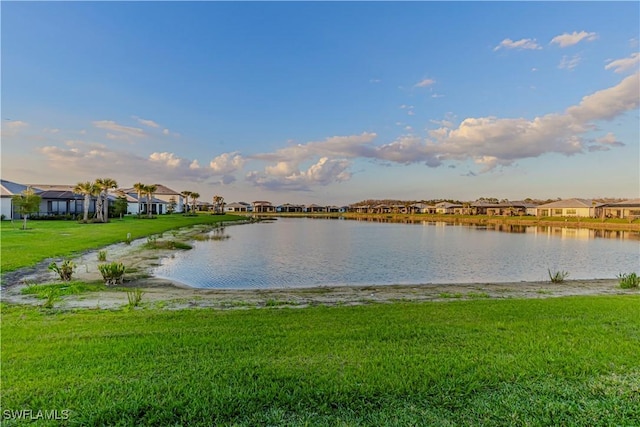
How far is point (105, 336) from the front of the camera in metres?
5.46

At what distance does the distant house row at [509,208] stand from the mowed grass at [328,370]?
253 ft

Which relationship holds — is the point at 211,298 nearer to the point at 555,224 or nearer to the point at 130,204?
the point at 130,204

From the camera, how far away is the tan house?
72.8 meters

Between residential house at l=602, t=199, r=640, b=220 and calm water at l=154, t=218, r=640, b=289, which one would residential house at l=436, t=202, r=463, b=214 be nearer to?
residential house at l=602, t=199, r=640, b=220

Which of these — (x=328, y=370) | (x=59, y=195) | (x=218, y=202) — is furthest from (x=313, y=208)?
(x=328, y=370)

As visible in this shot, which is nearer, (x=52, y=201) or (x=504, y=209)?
(x=52, y=201)

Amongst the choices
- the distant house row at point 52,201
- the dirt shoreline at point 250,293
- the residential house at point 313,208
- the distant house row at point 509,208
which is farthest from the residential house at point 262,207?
the dirt shoreline at point 250,293

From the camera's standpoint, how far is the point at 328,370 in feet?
13.9

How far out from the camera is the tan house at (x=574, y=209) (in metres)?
72.8

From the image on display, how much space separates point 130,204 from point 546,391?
251ft

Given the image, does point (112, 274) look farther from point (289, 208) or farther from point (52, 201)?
point (289, 208)

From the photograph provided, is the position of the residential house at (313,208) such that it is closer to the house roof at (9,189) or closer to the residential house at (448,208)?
the residential house at (448,208)
